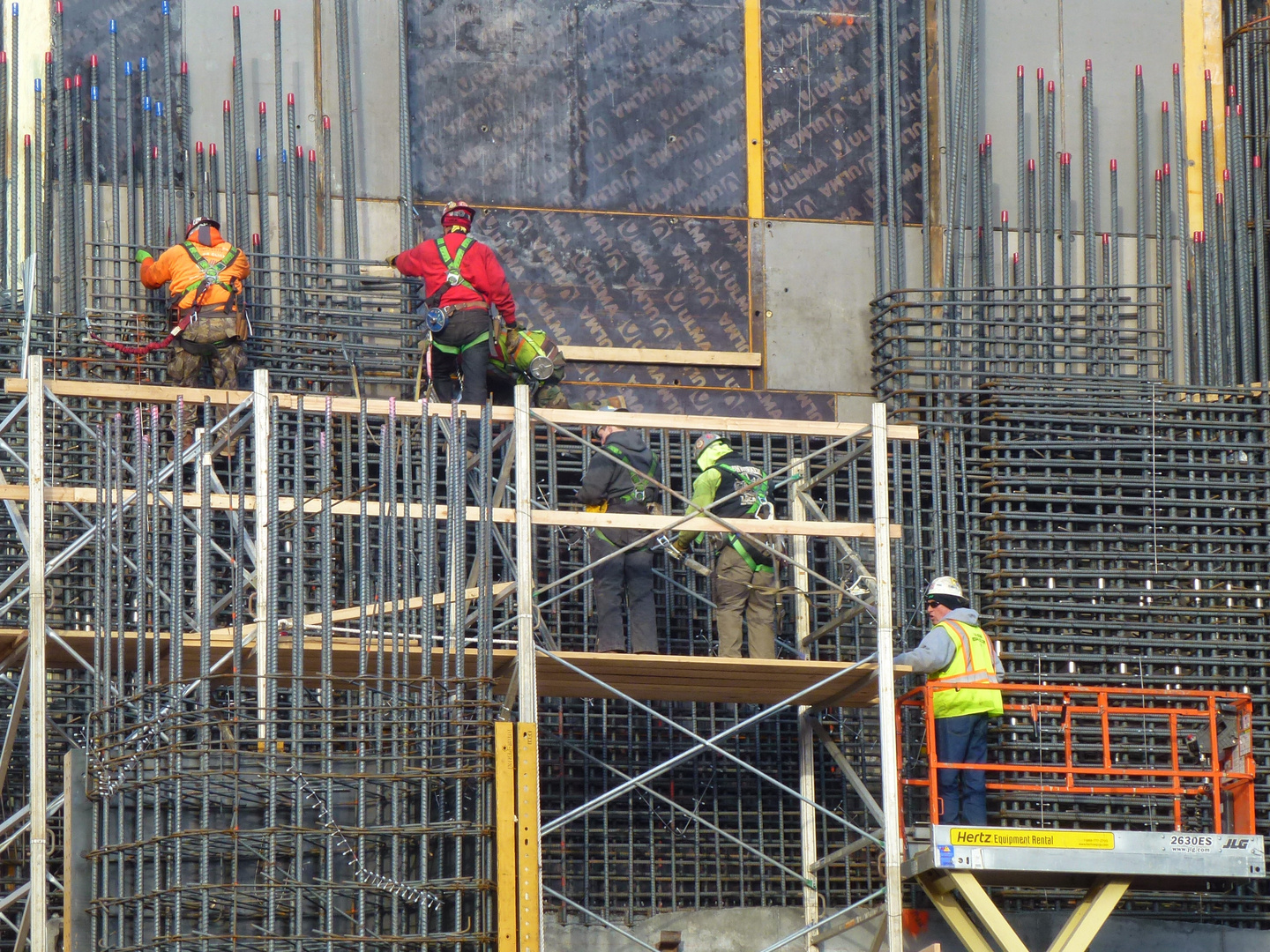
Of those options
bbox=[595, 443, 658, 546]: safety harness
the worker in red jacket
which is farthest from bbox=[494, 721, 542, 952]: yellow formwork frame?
the worker in red jacket

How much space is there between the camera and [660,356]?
2192cm

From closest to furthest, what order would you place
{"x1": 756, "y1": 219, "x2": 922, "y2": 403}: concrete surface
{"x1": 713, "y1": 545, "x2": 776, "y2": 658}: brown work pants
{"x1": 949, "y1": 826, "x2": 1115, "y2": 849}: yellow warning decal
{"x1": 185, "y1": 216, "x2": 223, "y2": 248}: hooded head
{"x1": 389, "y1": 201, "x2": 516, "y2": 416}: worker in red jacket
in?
{"x1": 949, "y1": 826, "x2": 1115, "y2": 849}: yellow warning decal, {"x1": 713, "y1": 545, "x2": 776, "y2": 658}: brown work pants, {"x1": 185, "y1": 216, "x2": 223, "y2": 248}: hooded head, {"x1": 389, "y1": 201, "x2": 516, "y2": 416}: worker in red jacket, {"x1": 756, "y1": 219, "x2": 922, "y2": 403}: concrete surface

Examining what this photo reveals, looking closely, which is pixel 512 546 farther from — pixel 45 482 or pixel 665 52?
pixel 665 52

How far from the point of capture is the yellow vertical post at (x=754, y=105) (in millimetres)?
22562

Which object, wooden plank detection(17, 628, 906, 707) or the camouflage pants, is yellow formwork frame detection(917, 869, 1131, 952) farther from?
the camouflage pants

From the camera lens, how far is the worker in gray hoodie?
1800cm

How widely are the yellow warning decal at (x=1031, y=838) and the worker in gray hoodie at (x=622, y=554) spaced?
2.78 meters

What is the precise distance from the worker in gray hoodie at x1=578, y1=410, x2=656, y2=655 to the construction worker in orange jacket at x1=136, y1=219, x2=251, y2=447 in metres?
3.56

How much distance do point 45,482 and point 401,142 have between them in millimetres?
5293

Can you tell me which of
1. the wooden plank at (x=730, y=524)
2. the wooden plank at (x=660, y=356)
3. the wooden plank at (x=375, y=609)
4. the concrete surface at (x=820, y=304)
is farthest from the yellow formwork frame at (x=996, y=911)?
the wooden plank at (x=660, y=356)

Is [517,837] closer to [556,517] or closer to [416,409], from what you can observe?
[556,517]

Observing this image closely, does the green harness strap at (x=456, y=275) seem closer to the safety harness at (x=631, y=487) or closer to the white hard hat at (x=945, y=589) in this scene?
the safety harness at (x=631, y=487)

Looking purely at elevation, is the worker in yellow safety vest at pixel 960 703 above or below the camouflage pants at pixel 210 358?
below

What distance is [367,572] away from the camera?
16.4 meters
